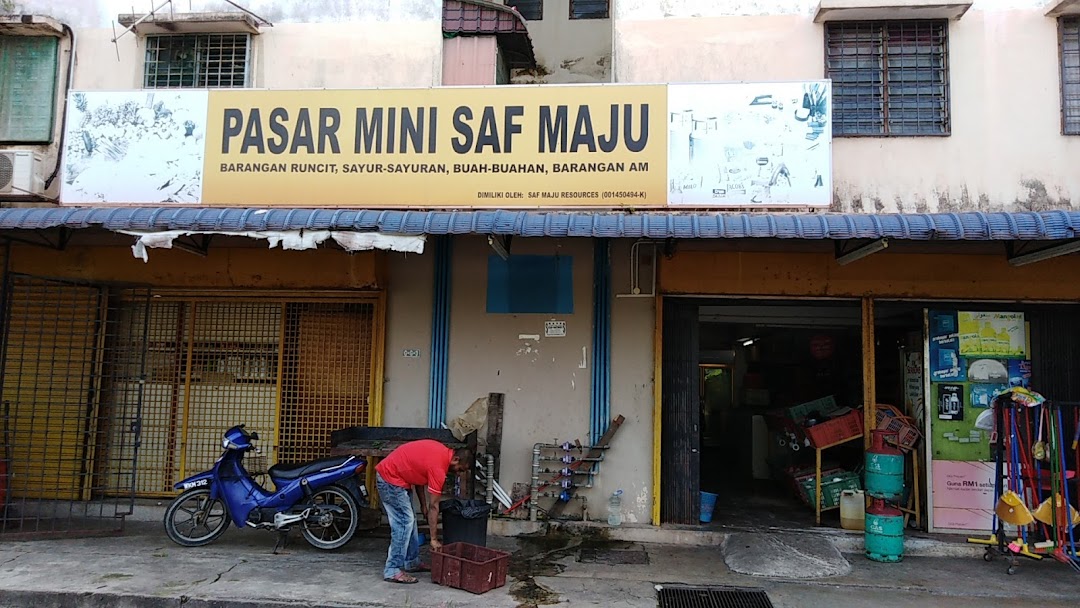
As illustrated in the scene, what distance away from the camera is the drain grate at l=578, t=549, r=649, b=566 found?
279 inches

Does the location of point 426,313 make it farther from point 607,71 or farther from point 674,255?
point 607,71

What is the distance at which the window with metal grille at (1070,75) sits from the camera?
25.6ft

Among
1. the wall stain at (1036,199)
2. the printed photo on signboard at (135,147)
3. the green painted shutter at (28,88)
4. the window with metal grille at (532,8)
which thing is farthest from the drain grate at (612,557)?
the window with metal grille at (532,8)

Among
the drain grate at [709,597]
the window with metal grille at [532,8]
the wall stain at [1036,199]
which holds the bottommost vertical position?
the drain grate at [709,597]

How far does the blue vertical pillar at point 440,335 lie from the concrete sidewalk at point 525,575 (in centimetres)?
149

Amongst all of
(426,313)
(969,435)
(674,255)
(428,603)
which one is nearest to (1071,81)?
(969,435)

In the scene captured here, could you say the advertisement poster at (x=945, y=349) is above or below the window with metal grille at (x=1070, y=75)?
below

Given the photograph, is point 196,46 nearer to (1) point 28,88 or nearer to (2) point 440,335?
(1) point 28,88

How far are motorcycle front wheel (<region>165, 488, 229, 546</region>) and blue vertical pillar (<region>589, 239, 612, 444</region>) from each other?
4.01 m

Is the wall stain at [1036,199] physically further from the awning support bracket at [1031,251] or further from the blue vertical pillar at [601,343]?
the blue vertical pillar at [601,343]

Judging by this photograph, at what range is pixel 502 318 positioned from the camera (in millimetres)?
8320

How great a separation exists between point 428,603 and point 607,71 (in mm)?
8666

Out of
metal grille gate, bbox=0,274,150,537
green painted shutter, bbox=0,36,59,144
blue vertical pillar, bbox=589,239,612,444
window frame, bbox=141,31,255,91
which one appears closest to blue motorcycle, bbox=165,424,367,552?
metal grille gate, bbox=0,274,150,537

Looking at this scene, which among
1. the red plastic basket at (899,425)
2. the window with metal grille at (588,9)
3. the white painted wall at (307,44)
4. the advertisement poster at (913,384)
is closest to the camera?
the red plastic basket at (899,425)
